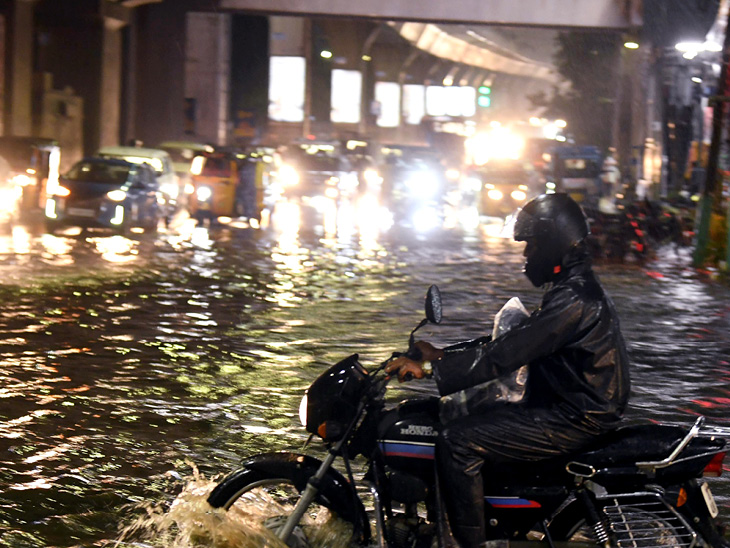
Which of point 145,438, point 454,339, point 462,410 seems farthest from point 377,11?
point 462,410

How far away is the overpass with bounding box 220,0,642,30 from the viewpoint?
1485 inches

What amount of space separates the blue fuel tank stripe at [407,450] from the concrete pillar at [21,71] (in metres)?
33.0

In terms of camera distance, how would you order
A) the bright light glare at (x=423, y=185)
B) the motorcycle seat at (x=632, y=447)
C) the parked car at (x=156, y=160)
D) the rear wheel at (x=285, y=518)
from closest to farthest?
the motorcycle seat at (x=632, y=447) → the rear wheel at (x=285, y=518) → the parked car at (x=156, y=160) → the bright light glare at (x=423, y=185)

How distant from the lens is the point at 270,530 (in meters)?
4.75

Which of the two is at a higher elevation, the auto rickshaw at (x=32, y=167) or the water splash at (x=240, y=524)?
the auto rickshaw at (x=32, y=167)

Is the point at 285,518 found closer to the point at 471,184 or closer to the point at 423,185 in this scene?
the point at 423,185

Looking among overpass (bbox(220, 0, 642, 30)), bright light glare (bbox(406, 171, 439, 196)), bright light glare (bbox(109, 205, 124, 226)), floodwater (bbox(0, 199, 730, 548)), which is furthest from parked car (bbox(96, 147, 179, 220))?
bright light glare (bbox(406, 171, 439, 196))

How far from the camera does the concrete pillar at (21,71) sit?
35.5 meters

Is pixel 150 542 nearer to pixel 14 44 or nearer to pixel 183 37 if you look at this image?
pixel 14 44

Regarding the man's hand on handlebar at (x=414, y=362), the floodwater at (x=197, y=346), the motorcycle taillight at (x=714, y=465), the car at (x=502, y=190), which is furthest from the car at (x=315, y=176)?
the motorcycle taillight at (x=714, y=465)

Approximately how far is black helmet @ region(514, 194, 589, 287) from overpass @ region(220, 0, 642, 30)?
3406 cm

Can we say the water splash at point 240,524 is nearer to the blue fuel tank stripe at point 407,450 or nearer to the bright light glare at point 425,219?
the blue fuel tank stripe at point 407,450

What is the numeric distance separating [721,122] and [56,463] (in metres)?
17.7

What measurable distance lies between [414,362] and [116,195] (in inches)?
794
